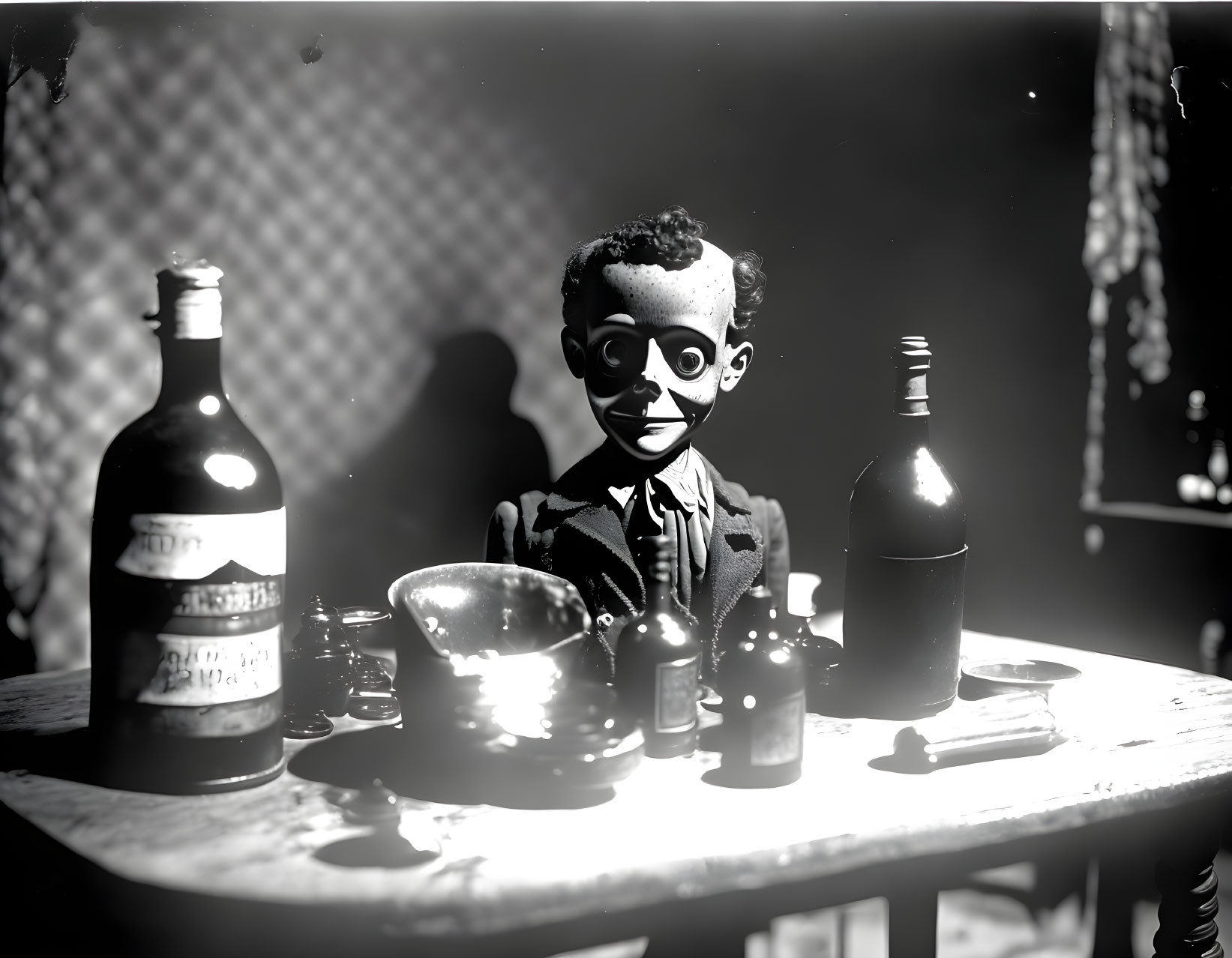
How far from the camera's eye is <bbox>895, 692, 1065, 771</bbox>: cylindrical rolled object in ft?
3.91

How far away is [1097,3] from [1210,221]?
1.42 ft

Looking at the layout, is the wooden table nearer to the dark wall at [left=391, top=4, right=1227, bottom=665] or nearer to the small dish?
the small dish

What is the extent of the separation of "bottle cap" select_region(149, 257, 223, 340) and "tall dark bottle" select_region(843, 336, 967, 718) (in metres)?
0.75

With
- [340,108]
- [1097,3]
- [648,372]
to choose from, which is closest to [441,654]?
[648,372]

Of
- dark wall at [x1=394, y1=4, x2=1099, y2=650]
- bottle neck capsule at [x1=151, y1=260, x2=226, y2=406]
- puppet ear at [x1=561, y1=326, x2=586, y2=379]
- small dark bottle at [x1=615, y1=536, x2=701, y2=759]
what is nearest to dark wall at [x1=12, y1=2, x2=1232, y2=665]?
dark wall at [x1=394, y1=4, x2=1099, y2=650]

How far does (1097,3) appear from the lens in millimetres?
1946

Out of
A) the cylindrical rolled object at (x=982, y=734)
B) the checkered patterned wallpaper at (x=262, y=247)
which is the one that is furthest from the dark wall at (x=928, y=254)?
the cylindrical rolled object at (x=982, y=734)

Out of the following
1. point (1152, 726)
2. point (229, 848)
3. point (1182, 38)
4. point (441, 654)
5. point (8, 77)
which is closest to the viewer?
point (229, 848)

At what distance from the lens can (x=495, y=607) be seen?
4.30ft

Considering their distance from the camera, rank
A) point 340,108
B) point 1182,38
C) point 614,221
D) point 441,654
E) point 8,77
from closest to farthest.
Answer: point 441,654 < point 8,77 < point 340,108 < point 614,221 < point 1182,38

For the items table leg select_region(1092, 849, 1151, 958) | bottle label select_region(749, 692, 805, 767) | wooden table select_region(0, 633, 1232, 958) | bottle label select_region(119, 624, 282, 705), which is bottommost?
table leg select_region(1092, 849, 1151, 958)

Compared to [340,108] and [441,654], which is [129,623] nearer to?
[441,654]

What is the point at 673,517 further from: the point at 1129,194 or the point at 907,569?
the point at 1129,194

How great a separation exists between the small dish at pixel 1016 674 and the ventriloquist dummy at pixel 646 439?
30cm
